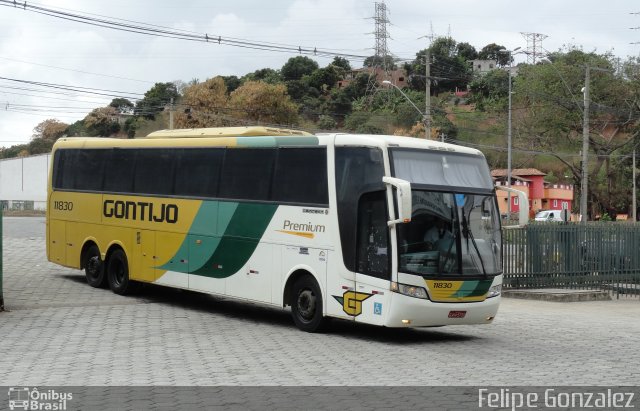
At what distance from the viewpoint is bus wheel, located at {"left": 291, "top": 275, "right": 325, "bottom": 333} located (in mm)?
15828

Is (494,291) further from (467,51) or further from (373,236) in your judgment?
(467,51)

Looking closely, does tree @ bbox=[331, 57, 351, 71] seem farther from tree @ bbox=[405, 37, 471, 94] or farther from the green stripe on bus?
the green stripe on bus

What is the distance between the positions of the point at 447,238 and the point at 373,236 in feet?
3.76

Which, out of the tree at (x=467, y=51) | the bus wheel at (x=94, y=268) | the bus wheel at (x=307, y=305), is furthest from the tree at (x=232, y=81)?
the bus wheel at (x=307, y=305)

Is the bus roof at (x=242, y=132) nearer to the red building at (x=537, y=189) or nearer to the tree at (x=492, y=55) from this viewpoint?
the red building at (x=537, y=189)

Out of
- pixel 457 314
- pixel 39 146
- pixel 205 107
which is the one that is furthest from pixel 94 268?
pixel 39 146

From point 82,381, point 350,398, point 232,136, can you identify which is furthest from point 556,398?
point 232,136

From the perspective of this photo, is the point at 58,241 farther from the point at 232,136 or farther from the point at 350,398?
the point at 350,398

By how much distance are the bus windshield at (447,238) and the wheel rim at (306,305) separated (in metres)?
2.05

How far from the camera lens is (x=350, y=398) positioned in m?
9.67

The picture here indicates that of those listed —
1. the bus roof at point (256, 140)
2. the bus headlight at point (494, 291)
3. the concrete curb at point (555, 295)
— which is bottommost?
the concrete curb at point (555, 295)

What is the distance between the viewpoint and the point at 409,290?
47.8 ft

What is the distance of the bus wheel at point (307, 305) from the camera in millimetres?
15828

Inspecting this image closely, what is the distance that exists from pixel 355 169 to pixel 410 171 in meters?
0.90
